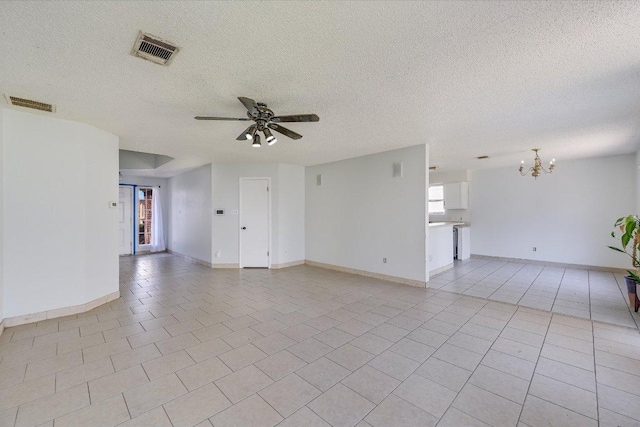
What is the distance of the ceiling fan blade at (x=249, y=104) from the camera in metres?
2.38

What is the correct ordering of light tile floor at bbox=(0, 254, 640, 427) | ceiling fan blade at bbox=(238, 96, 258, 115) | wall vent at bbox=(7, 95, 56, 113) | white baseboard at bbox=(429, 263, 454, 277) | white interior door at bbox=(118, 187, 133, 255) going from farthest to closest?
white interior door at bbox=(118, 187, 133, 255)
white baseboard at bbox=(429, 263, 454, 277)
wall vent at bbox=(7, 95, 56, 113)
ceiling fan blade at bbox=(238, 96, 258, 115)
light tile floor at bbox=(0, 254, 640, 427)

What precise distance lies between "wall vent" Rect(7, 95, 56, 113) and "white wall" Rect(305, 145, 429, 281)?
4590 millimetres

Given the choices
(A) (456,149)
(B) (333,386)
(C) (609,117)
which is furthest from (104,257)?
(C) (609,117)

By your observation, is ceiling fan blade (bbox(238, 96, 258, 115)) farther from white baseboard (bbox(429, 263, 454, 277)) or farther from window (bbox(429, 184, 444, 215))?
window (bbox(429, 184, 444, 215))

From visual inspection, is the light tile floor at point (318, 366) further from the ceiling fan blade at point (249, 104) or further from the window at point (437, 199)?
the window at point (437, 199)

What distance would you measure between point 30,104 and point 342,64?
331cm

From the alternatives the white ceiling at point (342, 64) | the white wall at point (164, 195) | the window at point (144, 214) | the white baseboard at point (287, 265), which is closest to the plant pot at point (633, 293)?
the white ceiling at point (342, 64)

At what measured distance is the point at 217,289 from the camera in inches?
183

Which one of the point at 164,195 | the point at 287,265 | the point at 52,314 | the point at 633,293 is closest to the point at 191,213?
the point at 164,195

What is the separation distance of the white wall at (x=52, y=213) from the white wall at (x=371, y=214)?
13.2ft

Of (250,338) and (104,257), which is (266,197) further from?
(250,338)

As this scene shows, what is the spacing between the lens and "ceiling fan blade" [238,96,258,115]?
238cm

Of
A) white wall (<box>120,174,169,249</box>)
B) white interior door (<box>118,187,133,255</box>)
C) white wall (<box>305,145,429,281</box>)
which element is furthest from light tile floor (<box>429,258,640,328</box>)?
white interior door (<box>118,187,133,255</box>)

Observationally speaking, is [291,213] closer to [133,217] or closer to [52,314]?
[52,314]
